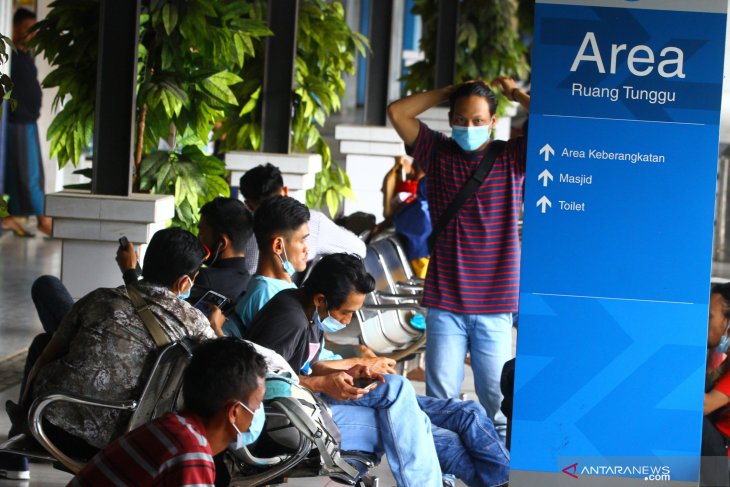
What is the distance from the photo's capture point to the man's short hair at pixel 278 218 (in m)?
4.44

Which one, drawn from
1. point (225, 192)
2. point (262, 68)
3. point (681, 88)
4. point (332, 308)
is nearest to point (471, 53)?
point (262, 68)

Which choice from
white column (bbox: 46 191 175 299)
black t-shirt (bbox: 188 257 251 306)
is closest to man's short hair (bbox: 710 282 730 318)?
black t-shirt (bbox: 188 257 251 306)

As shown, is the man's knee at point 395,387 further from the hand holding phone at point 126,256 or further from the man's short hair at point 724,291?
the hand holding phone at point 126,256

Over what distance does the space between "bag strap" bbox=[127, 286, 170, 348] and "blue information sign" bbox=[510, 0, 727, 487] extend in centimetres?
103

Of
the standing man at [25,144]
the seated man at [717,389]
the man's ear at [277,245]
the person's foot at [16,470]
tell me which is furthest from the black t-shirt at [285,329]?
the standing man at [25,144]

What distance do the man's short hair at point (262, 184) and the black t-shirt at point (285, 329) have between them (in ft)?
5.31

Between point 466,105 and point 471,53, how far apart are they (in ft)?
22.4

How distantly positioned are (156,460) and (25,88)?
8.64m

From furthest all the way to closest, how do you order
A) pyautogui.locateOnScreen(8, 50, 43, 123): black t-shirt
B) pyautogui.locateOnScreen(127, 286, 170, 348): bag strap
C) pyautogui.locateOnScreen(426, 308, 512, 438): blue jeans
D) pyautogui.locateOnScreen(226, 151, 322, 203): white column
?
pyautogui.locateOnScreen(8, 50, 43, 123): black t-shirt < pyautogui.locateOnScreen(226, 151, 322, 203): white column < pyautogui.locateOnScreen(426, 308, 512, 438): blue jeans < pyautogui.locateOnScreen(127, 286, 170, 348): bag strap

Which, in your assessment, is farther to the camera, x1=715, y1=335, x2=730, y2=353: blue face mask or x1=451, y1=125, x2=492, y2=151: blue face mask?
x1=451, y1=125, x2=492, y2=151: blue face mask

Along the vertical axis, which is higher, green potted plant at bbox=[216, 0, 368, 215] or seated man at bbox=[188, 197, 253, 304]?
green potted plant at bbox=[216, 0, 368, 215]

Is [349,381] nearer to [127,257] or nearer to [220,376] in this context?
[220,376]

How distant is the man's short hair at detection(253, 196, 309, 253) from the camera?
4.44 m

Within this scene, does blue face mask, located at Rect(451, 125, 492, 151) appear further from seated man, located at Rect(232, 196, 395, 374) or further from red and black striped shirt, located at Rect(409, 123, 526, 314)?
seated man, located at Rect(232, 196, 395, 374)
